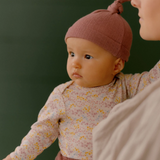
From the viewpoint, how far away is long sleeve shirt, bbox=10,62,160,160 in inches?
39.0

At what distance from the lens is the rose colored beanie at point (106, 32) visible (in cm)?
91

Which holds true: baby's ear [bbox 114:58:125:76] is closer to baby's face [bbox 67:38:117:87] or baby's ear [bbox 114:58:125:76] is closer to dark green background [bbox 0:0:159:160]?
baby's face [bbox 67:38:117:87]

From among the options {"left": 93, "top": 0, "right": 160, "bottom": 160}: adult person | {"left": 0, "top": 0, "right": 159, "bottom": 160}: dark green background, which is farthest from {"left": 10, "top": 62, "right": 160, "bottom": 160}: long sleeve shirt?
{"left": 93, "top": 0, "right": 160, "bottom": 160}: adult person

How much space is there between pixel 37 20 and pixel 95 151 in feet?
3.13

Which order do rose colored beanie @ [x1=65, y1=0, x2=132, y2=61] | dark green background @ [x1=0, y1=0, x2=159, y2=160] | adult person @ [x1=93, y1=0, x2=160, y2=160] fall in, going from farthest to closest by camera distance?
dark green background @ [x1=0, y1=0, x2=159, y2=160] → rose colored beanie @ [x1=65, y1=0, x2=132, y2=61] → adult person @ [x1=93, y1=0, x2=160, y2=160]

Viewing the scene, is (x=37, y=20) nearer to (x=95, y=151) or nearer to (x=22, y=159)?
(x=22, y=159)

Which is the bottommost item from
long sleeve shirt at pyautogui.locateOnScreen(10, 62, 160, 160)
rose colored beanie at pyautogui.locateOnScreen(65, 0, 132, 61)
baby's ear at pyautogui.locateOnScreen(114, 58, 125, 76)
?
long sleeve shirt at pyautogui.locateOnScreen(10, 62, 160, 160)

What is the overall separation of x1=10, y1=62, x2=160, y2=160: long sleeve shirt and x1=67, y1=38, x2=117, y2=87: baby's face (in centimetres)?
9

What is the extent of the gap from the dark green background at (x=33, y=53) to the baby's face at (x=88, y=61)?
0.30 metres

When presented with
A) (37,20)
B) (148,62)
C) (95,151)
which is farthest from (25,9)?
(95,151)

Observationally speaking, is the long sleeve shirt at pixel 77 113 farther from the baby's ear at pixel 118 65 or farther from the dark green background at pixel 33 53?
the dark green background at pixel 33 53

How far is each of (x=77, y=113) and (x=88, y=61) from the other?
265 mm

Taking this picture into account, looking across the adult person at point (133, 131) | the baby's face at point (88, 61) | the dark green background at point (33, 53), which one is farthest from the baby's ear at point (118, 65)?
the adult person at point (133, 131)

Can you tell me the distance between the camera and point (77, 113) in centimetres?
102
